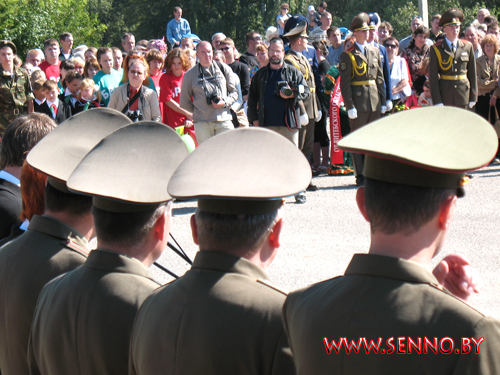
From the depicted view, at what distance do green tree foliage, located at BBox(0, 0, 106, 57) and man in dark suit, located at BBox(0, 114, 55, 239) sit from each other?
721 inches

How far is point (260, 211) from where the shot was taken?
192cm

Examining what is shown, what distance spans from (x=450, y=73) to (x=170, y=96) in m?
4.06

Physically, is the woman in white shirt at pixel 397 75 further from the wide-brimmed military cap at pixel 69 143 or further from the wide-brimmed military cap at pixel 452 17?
the wide-brimmed military cap at pixel 69 143

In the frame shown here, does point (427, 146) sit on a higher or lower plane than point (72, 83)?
higher

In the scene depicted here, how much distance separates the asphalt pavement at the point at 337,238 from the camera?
5.48m

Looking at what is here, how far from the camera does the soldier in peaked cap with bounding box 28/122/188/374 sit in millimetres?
2098

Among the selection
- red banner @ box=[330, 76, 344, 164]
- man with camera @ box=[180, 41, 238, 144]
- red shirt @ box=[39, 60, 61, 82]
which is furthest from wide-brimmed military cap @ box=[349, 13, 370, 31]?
red shirt @ box=[39, 60, 61, 82]

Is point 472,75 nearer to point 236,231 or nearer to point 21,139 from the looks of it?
point 21,139

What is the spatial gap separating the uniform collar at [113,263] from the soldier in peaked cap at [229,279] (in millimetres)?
225

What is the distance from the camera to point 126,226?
7.30ft

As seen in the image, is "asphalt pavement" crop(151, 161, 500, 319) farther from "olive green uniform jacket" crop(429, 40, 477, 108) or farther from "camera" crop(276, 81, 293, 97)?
"camera" crop(276, 81, 293, 97)

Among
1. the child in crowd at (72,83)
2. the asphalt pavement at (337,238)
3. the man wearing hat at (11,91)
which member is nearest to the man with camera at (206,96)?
the asphalt pavement at (337,238)

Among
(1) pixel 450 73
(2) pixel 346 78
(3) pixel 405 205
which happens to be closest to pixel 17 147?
(3) pixel 405 205

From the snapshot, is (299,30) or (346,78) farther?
(346,78)
